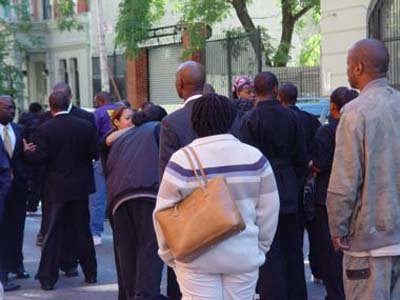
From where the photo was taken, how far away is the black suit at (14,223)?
9258 mm

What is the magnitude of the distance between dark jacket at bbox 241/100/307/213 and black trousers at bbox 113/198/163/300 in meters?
1.04

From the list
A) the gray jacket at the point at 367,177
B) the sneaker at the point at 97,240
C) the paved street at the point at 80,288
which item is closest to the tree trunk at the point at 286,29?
the sneaker at the point at 97,240

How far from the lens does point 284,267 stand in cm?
757

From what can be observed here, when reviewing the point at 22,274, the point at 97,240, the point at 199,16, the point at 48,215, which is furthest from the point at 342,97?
the point at 199,16

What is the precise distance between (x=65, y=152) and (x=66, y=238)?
1.06 metres

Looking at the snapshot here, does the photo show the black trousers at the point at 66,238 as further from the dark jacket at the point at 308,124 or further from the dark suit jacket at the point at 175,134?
the dark suit jacket at the point at 175,134

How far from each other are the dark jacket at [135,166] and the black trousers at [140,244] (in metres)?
0.08

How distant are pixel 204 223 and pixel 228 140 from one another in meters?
0.56

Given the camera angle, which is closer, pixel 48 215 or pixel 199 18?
pixel 48 215

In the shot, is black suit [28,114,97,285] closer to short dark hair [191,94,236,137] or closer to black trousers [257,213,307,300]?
black trousers [257,213,307,300]

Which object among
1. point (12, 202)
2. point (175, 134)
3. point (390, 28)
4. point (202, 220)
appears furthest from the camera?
point (390, 28)

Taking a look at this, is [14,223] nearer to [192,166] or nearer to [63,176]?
[63,176]

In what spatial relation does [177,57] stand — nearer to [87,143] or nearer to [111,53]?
[111,53]

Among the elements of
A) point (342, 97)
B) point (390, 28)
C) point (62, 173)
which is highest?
point (390, 28)
